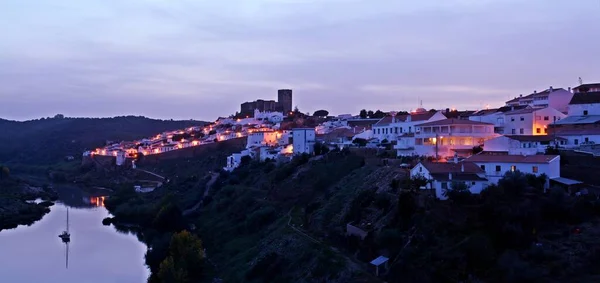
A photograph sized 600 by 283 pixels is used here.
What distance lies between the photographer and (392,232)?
53.7 ft

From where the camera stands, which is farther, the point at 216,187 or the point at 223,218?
the point at 216,187

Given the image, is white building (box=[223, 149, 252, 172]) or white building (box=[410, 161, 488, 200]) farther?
white building (box=[223, 149, 252, 172])

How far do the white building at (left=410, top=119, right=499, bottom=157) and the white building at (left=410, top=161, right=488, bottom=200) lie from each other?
15.9ft

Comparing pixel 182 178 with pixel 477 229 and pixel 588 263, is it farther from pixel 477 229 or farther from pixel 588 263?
pixel 588 263

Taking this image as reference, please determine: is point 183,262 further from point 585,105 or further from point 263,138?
point 263,138

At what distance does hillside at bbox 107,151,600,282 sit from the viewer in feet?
47.1

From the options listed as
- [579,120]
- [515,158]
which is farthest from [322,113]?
[515,158]

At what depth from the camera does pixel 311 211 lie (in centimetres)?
2380

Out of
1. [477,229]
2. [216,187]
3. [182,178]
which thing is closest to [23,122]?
[182,178]

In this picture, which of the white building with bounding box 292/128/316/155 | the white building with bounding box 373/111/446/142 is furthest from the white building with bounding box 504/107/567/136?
the white building with bounding box 292/128/316/155

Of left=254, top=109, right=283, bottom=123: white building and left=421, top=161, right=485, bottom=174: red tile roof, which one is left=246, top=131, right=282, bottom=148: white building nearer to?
left=254, top=109, right=283, bottom=123: white building

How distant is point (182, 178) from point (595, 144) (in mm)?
31198

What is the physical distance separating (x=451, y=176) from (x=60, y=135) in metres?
107

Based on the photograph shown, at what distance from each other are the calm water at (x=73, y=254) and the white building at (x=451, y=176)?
1156 cm
